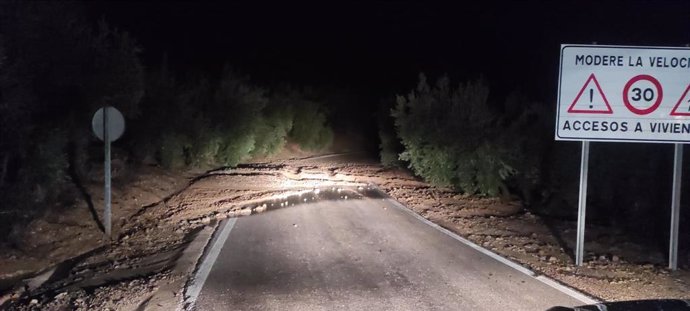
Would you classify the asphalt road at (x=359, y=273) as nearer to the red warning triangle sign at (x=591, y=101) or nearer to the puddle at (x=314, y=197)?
the puddle at (x=314, y=197)

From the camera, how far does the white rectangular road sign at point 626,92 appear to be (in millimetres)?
9180

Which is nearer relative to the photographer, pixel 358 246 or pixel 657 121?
pixel 657 121

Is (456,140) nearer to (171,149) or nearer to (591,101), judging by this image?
(591,101)

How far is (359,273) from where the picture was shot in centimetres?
886

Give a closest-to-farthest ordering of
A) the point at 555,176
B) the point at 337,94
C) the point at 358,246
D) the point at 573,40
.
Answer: the point at 358,246 → the point at 555,176 → the point at 573,40 → the point at 337,94

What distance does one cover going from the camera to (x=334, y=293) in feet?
25.9

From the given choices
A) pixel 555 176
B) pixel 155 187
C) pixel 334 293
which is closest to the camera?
pixel 334 293

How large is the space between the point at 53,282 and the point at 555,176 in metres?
10.6

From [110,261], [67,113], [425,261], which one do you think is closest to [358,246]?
[425,261]

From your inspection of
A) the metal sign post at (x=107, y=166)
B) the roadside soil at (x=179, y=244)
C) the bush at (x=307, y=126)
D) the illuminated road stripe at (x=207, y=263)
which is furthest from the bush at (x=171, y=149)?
the bush at (x=307, y=126)

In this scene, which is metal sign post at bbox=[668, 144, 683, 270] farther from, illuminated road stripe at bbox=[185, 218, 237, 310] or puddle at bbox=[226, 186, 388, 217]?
puddle at bbox=[226, 186, 388, 217]

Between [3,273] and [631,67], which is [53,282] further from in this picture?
[631,67]

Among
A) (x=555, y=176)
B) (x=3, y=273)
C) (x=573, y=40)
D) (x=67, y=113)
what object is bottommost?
(x=3, y=273)

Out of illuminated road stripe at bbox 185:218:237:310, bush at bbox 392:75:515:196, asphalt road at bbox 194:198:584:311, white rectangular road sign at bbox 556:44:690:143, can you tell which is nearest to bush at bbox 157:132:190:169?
bush at bbox 392:75:515:196
